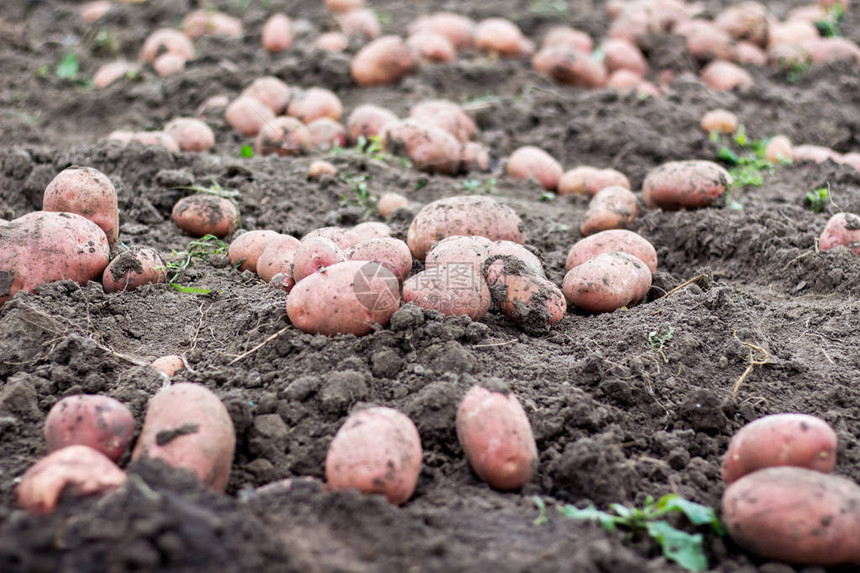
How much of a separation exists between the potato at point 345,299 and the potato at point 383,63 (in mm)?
3426

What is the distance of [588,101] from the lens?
5.48 metres

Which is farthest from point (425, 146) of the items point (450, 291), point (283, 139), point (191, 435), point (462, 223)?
point (191, 435)

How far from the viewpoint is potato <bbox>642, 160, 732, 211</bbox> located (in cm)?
395

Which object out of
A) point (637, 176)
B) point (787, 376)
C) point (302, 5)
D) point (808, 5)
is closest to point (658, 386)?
point (787, 376)

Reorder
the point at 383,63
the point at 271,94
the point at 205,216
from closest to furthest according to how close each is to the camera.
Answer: the point at 205,216
the point at 271,94
the point at 383,63

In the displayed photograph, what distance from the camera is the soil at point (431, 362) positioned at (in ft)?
5.81

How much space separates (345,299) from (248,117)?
2773 millimetres

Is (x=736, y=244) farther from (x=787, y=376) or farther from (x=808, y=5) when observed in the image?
(x=808, y=5)

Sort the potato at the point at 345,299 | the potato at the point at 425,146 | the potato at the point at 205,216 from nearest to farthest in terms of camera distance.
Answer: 1. the potato at the point at 345,299
2. the potato at the point at 205,216
3. the potato at the point at 425,146

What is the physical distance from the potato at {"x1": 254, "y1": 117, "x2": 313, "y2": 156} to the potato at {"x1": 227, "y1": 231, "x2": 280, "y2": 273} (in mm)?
1351

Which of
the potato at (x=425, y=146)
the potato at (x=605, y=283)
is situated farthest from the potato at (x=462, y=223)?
the potato at (x=425, y=146)

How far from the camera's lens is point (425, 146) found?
14.7ft

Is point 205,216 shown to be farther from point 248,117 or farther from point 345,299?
point 248,117

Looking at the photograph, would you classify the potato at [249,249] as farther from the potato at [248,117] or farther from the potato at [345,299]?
the potato at [248,117]
